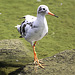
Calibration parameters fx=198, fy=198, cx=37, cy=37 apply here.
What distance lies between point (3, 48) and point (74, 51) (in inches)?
90.4

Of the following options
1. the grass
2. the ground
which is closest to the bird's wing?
the ground

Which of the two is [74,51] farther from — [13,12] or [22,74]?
[13,12]

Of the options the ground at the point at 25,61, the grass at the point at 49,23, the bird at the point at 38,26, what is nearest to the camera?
the bird at the point at 38,26

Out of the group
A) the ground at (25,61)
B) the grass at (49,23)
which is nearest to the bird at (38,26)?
the ground at (25,61)

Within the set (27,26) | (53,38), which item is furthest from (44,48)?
(27,26)

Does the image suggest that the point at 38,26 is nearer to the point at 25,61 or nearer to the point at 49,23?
the point at 25,61

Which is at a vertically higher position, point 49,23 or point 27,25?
point 27,25

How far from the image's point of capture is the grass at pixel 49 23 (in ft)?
22.8

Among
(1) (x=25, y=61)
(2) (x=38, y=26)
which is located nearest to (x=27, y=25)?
(2) (x=38, y=26)

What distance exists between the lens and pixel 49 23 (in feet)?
28.1

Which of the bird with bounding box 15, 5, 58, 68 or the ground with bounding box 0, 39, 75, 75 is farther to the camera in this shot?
the ground with bounding box 0, 39, 75, 75

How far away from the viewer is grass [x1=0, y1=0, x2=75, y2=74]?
6.96 metres

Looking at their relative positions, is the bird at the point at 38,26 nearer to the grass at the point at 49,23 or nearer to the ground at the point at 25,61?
the ground at the point at 25,61

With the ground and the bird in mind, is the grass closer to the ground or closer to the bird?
the ground
